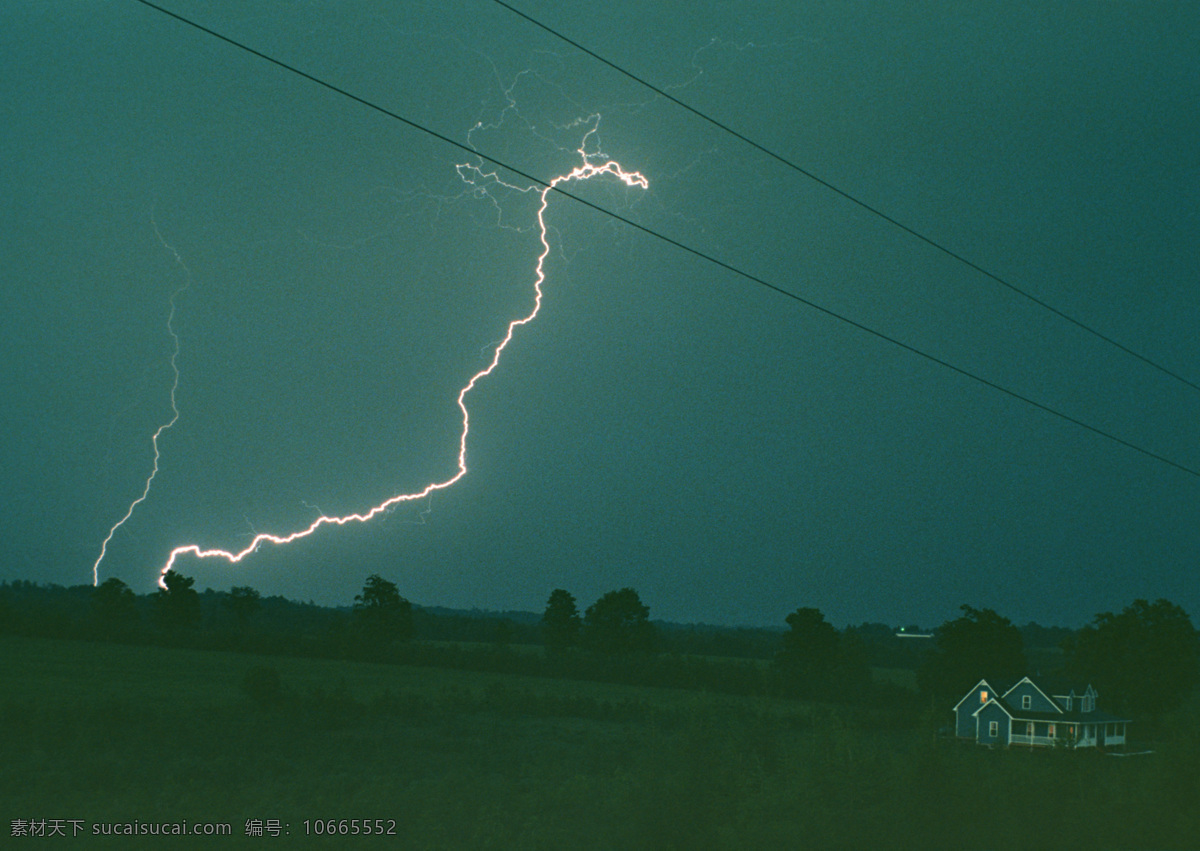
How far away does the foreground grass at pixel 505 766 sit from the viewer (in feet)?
29.6

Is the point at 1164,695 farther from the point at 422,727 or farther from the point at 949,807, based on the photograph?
the point at 949,807

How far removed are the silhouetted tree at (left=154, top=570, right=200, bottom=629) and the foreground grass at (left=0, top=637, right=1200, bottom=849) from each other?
2047 centimetres

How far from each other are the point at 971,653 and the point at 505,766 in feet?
113

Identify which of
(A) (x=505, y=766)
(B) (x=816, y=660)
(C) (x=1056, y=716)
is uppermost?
(B) (x=816, y=660)

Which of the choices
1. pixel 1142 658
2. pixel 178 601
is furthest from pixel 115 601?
pixel 1142 658

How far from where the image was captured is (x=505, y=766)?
27.3 meters

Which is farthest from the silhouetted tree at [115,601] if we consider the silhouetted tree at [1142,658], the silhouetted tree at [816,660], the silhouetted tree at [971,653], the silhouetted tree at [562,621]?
the silhouetted tree at [1142,658]

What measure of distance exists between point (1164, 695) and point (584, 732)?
31994mm

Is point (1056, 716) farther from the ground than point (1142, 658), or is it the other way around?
point (1142, 658)

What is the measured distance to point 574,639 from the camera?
6931 cm

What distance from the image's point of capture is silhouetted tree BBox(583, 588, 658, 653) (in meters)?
66.0

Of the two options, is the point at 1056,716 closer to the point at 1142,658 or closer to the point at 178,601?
the point at 1142,658

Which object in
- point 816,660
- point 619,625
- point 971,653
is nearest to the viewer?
point 971,653

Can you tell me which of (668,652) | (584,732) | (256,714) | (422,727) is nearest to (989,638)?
(668,652)
